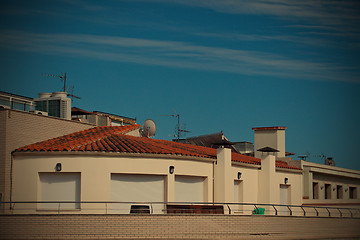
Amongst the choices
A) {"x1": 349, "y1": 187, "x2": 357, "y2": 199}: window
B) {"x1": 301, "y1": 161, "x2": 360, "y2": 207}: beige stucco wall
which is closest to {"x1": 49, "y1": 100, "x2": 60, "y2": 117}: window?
{"x1": 301, "y1": 161, "x2": 360, "y2": 207}: beige stucco wall

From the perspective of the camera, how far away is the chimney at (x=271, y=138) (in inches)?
1779

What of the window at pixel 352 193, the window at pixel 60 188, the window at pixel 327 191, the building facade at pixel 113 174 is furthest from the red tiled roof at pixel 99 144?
the window at pixel 352 193

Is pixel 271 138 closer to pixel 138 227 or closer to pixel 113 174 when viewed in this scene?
pixel 113 174

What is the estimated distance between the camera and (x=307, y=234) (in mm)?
28453

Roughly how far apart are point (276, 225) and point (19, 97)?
15.1 metres

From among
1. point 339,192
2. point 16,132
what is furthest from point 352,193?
point 16,132

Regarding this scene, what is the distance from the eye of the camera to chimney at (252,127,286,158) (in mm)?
45188

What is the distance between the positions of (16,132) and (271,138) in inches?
984

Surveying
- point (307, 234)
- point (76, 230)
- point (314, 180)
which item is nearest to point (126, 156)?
point (76, 230)

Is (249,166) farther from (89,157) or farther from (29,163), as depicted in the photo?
(29,163)

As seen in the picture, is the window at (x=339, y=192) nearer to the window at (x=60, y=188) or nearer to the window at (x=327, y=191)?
the window at (x=327, y=191)

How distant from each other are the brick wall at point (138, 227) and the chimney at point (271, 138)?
18697mm

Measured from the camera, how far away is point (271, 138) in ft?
149

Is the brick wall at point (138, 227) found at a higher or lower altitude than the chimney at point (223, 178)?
lower
